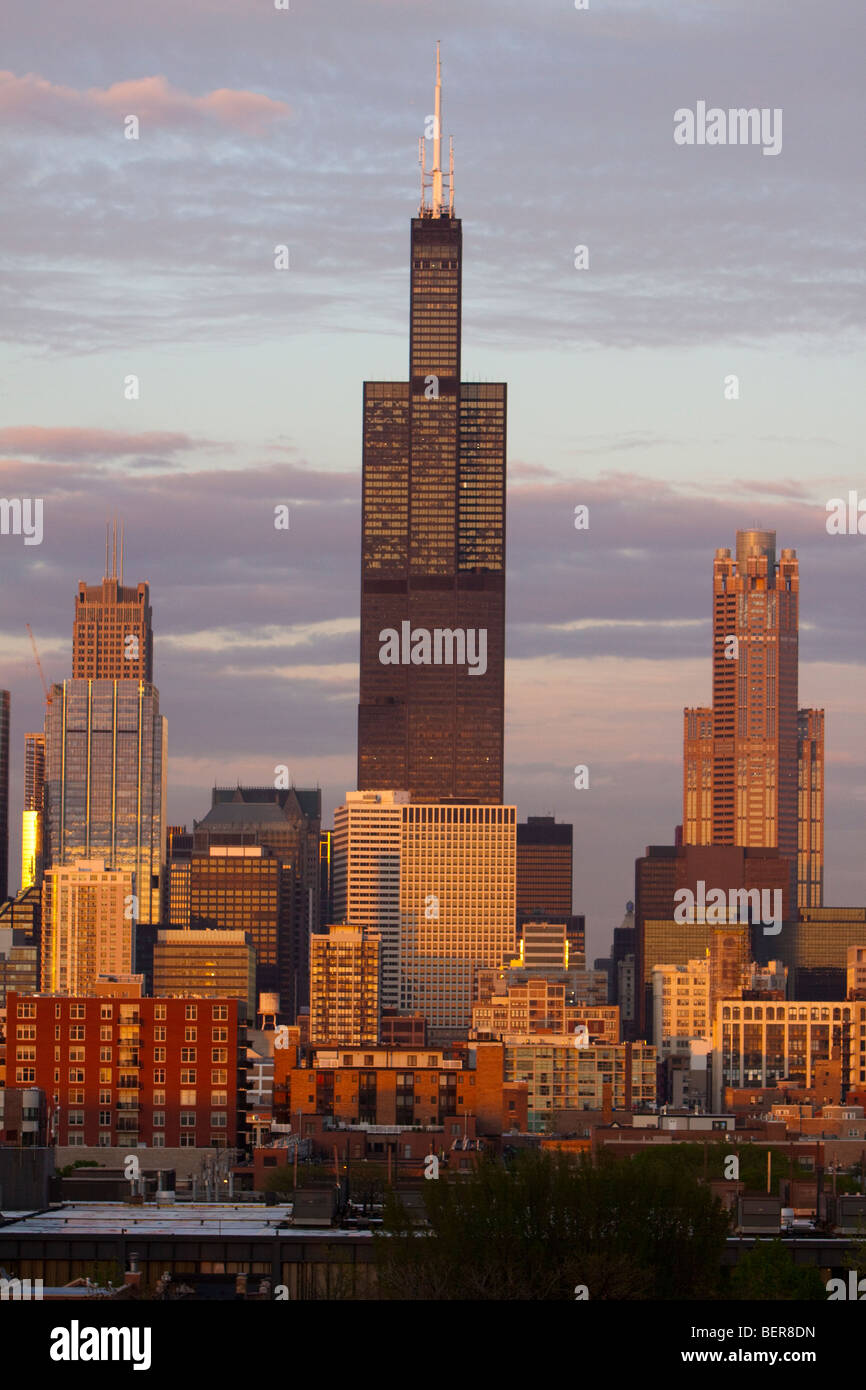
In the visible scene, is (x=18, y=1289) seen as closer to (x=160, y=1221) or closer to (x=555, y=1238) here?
(x=555, y=1238)

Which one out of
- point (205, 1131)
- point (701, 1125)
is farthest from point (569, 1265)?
point (701, 1125)

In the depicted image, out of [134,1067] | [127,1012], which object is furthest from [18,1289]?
[127,1012]

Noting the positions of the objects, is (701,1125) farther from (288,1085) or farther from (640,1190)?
(640,1190)

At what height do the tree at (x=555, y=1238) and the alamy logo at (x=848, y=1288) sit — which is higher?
the tree at (x=555, y=1238)

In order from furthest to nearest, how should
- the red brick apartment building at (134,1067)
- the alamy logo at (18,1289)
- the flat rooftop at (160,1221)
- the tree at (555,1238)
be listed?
the red brick apartment building at (134,1067) → the flat rooftop at (160,1221) → the tree at (555,1238) → the alamy logo at (18,1289)
